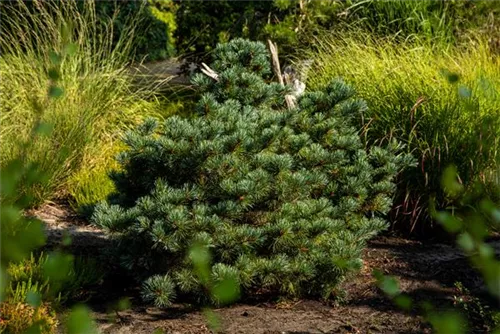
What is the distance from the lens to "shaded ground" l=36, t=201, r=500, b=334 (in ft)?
13.7

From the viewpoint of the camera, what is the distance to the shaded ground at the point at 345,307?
4.16m

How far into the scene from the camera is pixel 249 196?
4137mm

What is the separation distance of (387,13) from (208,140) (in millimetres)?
4795

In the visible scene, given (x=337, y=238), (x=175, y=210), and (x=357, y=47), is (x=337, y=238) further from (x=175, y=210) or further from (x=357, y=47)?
(x=357, y=47)

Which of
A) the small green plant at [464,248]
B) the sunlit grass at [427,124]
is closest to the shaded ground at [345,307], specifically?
the sunlit grass at [427,124]

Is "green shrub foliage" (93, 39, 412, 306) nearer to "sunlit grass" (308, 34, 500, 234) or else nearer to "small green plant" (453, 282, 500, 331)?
"small green plant" (453, 282, 500, 331)

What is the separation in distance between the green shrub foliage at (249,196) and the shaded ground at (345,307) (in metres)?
0.13

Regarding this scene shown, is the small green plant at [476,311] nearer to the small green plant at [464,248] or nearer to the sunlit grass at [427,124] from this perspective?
the sunlit grass at [427,124]

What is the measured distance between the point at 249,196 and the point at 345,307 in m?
0.86

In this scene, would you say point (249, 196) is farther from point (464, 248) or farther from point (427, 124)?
point (464, 248)

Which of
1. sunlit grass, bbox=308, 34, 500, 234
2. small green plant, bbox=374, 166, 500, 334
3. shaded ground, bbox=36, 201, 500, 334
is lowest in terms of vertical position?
shaded ground, bbox=36, 201, 500, 334

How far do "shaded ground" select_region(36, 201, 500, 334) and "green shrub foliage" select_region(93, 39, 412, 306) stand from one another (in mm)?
126

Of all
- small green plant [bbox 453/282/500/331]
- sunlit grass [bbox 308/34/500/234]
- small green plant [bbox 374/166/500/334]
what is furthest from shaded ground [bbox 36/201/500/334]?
small green plant [bbox 374/166/500/334]

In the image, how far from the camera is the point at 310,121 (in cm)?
466
